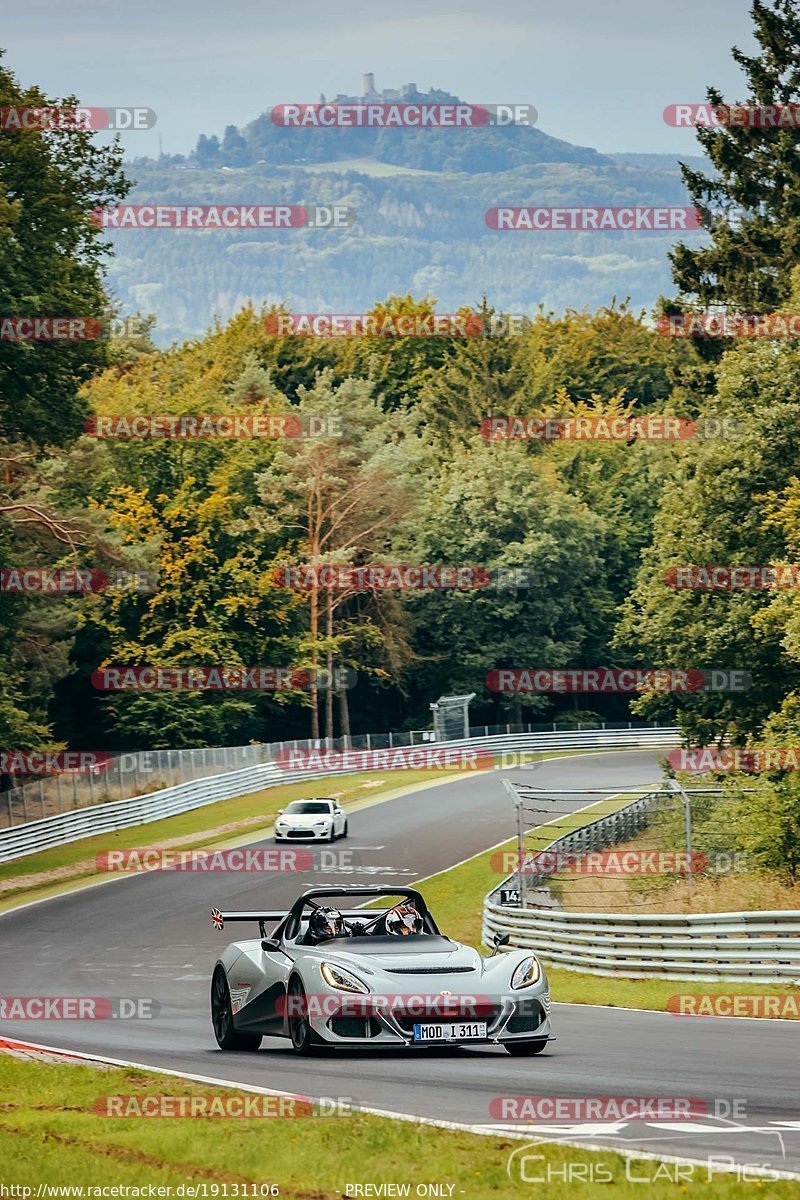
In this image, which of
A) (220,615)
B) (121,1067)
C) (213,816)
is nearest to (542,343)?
(220,615)

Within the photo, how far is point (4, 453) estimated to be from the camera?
54219 millimetres

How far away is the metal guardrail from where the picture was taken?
21.6 meters

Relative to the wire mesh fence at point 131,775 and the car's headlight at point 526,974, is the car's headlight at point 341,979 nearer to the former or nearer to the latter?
the car's headlight at point 526,974

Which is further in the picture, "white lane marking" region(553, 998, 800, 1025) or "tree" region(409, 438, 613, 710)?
"tree" region(409, 438, 613, 710)

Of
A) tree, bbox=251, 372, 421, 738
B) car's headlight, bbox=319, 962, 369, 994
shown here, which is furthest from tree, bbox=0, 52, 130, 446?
tree, bbox=251, 372, 421, 738

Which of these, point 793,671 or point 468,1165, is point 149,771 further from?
point 468,1165

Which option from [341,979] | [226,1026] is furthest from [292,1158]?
[226,1026]

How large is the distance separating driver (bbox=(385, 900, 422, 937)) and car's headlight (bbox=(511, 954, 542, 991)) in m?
1.14

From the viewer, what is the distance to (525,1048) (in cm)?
1393

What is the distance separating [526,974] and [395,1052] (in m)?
1.34

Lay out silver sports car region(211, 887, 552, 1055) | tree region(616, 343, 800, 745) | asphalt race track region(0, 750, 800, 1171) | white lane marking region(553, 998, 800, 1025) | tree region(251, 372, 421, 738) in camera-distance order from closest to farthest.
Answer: asphalt race track region(0, 750, 800, 1171) < silver sports car region(211, 887, 552, 1055) < white lane marking region(553, 998, 800, 1025) < tree region(616, 343, 800, 745) < tree region(251, 372, 421, 738)

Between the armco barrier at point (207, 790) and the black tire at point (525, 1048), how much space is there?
116 feet

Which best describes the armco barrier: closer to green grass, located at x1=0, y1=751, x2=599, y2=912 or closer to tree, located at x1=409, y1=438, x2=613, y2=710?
green grass, located at x1=0, y1=751, x2=599, y2=912

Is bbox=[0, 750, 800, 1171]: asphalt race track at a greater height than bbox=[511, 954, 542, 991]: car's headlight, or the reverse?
bbox=[511, 954, 542, 991]: car's headlight
